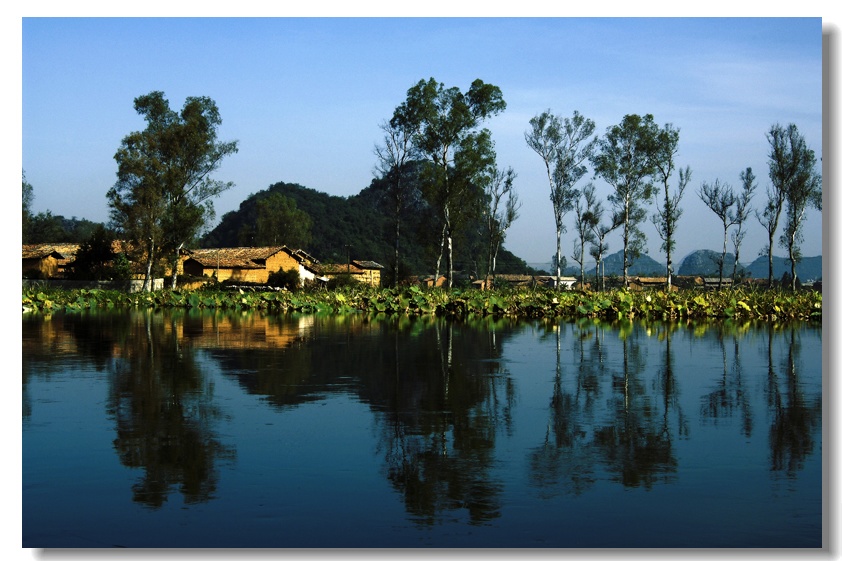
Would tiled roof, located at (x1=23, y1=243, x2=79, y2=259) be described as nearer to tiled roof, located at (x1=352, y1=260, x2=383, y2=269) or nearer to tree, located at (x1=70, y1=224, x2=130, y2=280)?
tree, located at (x1=70, y1=224, x2=130, y2=280)

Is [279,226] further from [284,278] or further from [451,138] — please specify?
[451,138]

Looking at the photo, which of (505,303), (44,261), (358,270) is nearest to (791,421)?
(505,303)

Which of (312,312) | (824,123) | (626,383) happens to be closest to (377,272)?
(312,312)

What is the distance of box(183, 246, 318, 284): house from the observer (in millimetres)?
61844

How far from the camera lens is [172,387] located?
1045cm


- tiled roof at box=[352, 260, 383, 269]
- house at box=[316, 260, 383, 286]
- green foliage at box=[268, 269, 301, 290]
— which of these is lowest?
green foliage at box=[268, 269, 301, 290]

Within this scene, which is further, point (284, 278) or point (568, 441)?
point (284, 278)

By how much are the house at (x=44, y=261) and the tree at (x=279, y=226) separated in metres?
26.9

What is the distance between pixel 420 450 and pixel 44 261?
53853 mm

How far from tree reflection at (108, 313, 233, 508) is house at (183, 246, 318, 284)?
48343 mm

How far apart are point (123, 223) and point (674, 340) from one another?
109 feet

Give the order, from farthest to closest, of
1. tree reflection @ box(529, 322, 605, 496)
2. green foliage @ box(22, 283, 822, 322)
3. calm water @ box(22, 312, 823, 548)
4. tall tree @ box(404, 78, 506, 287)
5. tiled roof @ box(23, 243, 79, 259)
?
tiled roof @ box(23, 243, 79, 259), tall tree @ box(404, 78, 506, 287), green foliage @ box(22, 283, 822, 322), tree reflection @ box(529, 322, 605, 496), calm water @ box(22, 312, 823, 548)

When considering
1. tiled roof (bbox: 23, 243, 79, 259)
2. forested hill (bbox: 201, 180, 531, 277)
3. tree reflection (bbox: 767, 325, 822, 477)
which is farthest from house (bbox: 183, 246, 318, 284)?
tree reflection (bbox: 767, 325, 822, 477)

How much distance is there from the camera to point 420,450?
7121 millimetres
